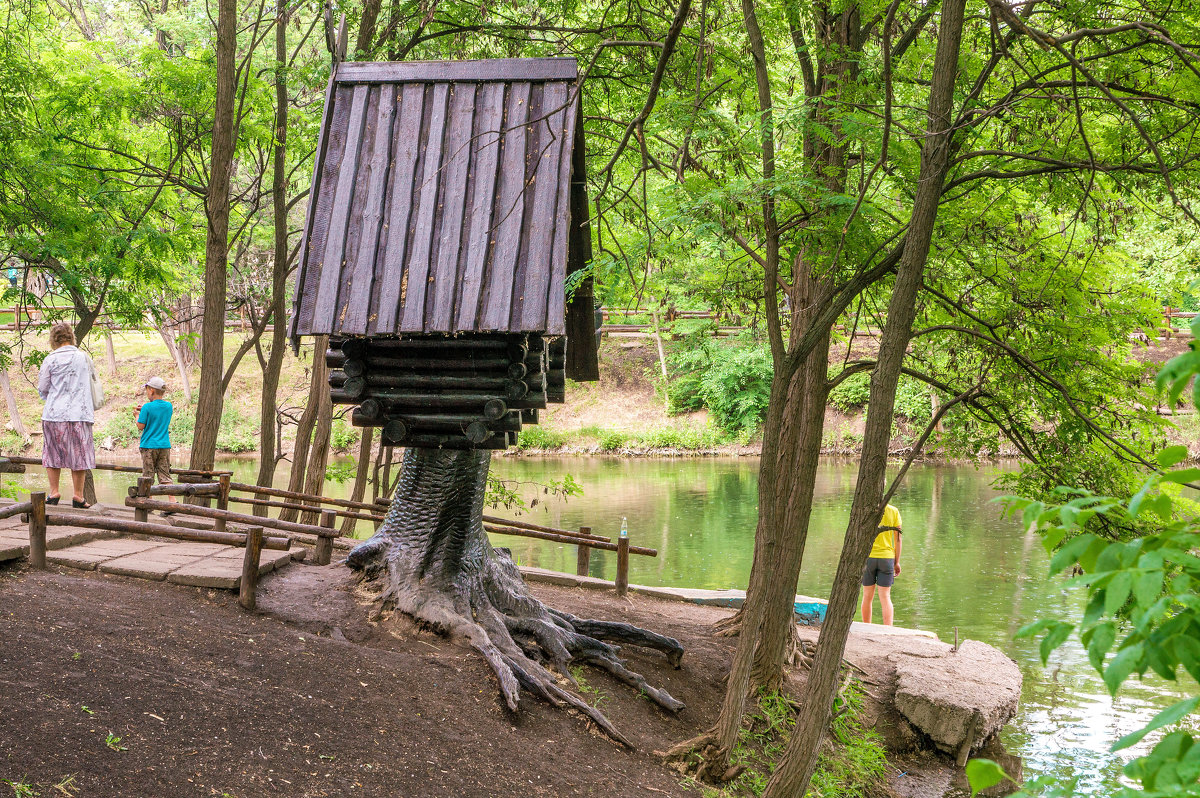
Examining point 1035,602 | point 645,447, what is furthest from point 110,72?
point 645,447

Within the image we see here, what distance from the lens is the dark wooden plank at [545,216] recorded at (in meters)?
5.47

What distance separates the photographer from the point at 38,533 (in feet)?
22.6

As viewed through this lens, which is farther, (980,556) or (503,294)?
(980,556)

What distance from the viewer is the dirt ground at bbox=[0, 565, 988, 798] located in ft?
14.8

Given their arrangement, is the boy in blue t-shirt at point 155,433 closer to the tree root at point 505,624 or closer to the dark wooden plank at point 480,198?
the tree root at point 505,624

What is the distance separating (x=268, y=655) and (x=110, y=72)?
1088 cm

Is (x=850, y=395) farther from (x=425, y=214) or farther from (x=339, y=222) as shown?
(x=339, y=222)

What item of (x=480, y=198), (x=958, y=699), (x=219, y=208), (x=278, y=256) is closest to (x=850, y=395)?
(x=278, y=256)

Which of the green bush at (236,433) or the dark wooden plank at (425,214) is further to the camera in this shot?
the green bush at (236,433)

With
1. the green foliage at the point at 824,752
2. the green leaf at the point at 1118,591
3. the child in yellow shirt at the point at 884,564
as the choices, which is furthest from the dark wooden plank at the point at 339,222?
the child in yellow shirt at the point at 884,564

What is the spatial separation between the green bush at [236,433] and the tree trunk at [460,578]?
83.5ft

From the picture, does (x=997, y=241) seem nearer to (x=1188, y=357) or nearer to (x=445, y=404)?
(x=445, y=404)

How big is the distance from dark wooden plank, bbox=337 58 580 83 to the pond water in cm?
456

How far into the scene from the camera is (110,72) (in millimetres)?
13180
